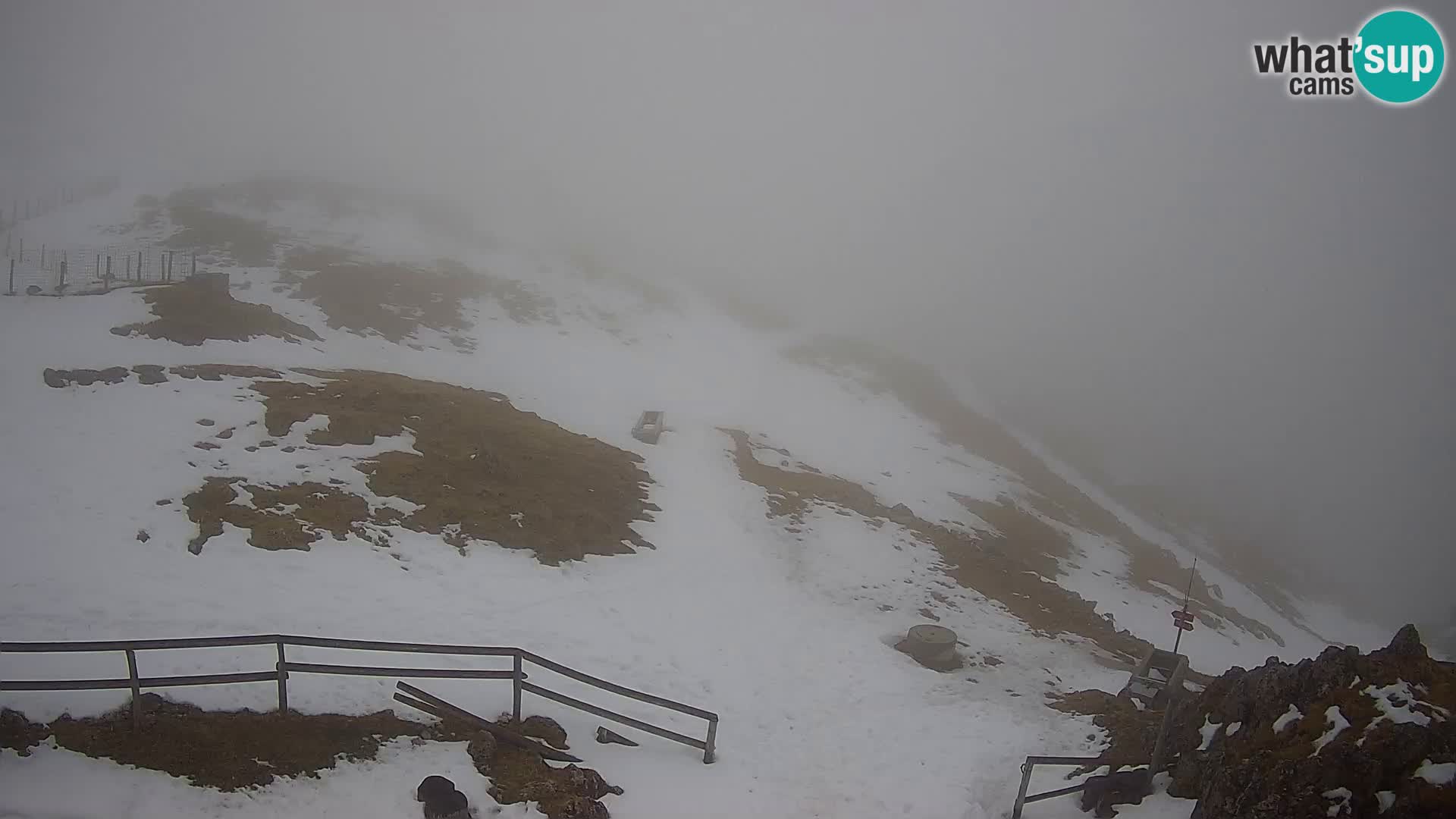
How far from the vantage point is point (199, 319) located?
26.9 metres

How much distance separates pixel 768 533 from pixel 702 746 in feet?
45.0

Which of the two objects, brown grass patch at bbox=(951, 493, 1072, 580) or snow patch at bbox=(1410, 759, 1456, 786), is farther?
brown grass patch at bbox=(951, 493, 1072, 580)

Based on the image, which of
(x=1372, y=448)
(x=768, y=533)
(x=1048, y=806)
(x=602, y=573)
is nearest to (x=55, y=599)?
(x=602, y=573)

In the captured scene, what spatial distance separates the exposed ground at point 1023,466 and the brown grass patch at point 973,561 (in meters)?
5.62

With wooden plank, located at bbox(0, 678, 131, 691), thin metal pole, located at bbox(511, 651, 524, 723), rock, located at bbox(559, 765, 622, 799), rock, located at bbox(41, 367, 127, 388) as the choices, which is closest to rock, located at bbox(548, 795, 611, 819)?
rock, located at bbox(559, 765, 622, 799)

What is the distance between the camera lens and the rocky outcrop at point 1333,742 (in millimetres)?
7254

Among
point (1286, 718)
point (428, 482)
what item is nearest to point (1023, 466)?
point (428, 482)

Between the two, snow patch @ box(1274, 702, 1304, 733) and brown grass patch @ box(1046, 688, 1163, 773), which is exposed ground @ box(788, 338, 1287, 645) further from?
snow patch @ box(1274, 702, 1304, 733)

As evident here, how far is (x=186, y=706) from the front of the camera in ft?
30.9

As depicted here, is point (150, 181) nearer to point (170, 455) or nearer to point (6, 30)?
point (6, 30)

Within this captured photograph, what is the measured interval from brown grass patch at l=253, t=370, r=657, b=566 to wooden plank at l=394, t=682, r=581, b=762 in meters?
7.23

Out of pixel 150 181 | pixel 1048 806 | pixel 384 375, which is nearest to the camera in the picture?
pixel 1048 806

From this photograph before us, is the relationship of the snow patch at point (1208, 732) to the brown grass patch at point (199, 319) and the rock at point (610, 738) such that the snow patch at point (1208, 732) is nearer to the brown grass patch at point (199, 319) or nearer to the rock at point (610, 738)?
the rock at point (610, 738)

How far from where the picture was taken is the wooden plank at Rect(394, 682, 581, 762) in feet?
33.7
